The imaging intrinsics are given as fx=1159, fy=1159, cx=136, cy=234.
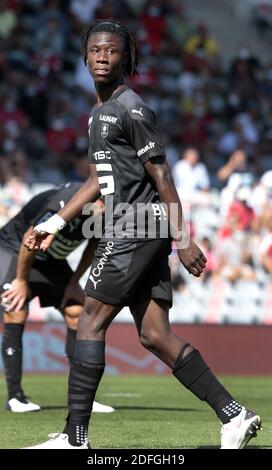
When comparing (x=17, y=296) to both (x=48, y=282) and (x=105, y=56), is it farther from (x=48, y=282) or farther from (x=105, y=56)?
(x=105, y=56)

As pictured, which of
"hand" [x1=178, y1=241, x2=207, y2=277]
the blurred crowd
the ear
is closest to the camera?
"hand" [x1=178, y1=241, x2=207, y2=277]

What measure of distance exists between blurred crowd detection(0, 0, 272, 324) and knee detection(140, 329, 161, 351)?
7.38 meters

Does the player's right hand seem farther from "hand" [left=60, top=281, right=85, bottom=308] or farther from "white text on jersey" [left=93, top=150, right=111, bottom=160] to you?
"hand" [left=60, top=281, right=85, bottom=308]

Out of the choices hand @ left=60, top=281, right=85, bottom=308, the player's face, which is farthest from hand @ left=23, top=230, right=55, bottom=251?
hand @ left=60, top=281, right=85, bottom=308

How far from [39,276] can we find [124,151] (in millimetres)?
3440

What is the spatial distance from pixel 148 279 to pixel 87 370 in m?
0.64

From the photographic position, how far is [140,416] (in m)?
9.20

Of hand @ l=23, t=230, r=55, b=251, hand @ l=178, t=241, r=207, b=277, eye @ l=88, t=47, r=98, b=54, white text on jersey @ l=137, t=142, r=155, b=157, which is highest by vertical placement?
eye @ l=88, t=47, r=98, b=54

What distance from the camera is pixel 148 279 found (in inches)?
267

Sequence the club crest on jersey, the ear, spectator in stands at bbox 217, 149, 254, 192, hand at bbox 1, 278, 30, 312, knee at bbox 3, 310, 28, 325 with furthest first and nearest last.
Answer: spectator in stands at bbox 217, 149, 254, 192 → knee at bbox 3, 310, 28, 325 → hand at bbox 1, 278, 30, 312 → the ear → the club crest on jersey

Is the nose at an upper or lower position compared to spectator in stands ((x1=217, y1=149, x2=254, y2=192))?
upper

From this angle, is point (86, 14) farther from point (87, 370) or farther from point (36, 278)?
point (87, 370)

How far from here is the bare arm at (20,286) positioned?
8438 mm

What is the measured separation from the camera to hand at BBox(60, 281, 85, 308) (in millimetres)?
9891
